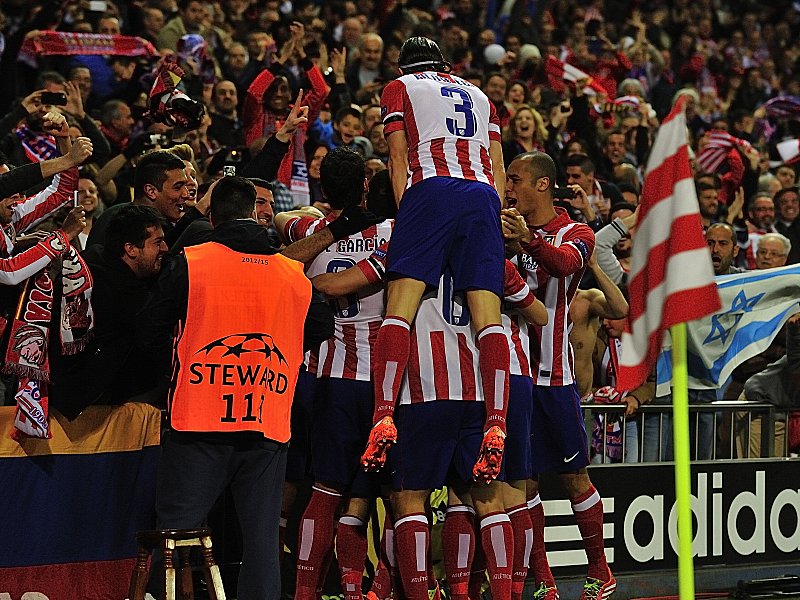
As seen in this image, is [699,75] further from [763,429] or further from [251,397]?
[251,397]

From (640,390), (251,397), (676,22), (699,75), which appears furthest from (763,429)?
(676,22)

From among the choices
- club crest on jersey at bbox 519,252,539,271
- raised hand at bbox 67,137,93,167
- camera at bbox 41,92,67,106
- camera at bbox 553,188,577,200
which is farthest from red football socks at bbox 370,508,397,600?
camera at bbox 41,92,67,106

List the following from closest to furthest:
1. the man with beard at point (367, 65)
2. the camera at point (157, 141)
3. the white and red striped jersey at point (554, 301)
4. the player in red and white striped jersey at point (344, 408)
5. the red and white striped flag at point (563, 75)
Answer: the player in red and white striped jersey at point (344, 408) < the white and red striped jersey at point (554, 301) < the camera at point (157, 141) < the man with beard at point (367, 65) < the red and white striped flag at point (563, 75)

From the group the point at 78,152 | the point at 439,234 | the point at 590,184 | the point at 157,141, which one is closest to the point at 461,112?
the point at 439,234

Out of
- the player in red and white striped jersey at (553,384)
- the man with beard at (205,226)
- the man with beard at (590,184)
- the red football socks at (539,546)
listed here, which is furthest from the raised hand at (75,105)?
the red football socks at (539,546)

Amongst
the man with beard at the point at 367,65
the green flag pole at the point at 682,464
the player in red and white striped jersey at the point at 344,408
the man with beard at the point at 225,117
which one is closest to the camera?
the green flag pole at the point at 682,464

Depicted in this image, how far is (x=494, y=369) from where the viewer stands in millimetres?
6188

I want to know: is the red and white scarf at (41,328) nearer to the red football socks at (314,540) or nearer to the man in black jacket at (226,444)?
the man in black jacket at (226,444)

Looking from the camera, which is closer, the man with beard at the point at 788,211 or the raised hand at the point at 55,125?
the raised hand at the point at 55,125

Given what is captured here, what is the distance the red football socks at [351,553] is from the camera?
6699 millimetres

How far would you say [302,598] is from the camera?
6.71m

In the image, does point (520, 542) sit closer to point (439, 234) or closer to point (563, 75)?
point (439, 234)

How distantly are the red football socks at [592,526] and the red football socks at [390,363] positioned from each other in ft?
5.40

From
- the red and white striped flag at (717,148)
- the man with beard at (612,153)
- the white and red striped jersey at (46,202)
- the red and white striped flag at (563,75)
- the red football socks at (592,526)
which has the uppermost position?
the red and white striped flag at (563,75)
